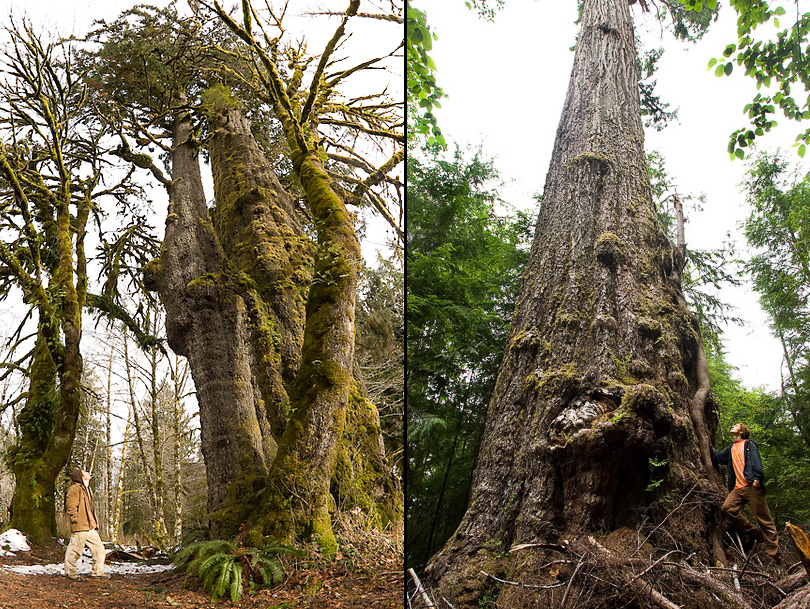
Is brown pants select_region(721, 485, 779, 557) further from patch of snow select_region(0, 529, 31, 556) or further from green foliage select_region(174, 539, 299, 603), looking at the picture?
patch of snow select_region(0, 529, 31, 556)

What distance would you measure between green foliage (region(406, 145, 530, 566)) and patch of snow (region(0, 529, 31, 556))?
9.50 ft

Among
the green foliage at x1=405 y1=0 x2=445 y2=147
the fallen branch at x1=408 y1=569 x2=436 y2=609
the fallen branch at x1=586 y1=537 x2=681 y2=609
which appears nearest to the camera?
the fallen branch at x1=586 y1=537 x2=681 y2=609

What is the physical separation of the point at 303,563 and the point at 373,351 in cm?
258

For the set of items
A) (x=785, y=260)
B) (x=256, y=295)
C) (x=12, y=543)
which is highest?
(x=256, y=295)

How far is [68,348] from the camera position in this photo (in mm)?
4129

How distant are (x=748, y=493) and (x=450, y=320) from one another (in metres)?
1.52

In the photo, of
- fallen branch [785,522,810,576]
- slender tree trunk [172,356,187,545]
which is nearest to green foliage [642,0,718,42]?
fallen branch [785,522,810,576]

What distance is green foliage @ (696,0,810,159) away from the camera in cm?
264

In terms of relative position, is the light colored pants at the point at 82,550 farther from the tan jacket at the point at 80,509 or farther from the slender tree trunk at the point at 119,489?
the slender tree trunk at the point at 119,489

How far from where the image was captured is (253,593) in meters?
2.79

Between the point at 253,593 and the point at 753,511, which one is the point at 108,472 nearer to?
the point at 253,593

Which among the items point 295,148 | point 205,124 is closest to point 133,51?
point 205,124

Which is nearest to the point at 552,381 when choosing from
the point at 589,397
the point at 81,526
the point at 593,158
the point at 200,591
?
the point at 589,397

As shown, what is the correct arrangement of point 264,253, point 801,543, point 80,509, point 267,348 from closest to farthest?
point 801,543 < point 80,509 < point 267,348 < point 264,253
